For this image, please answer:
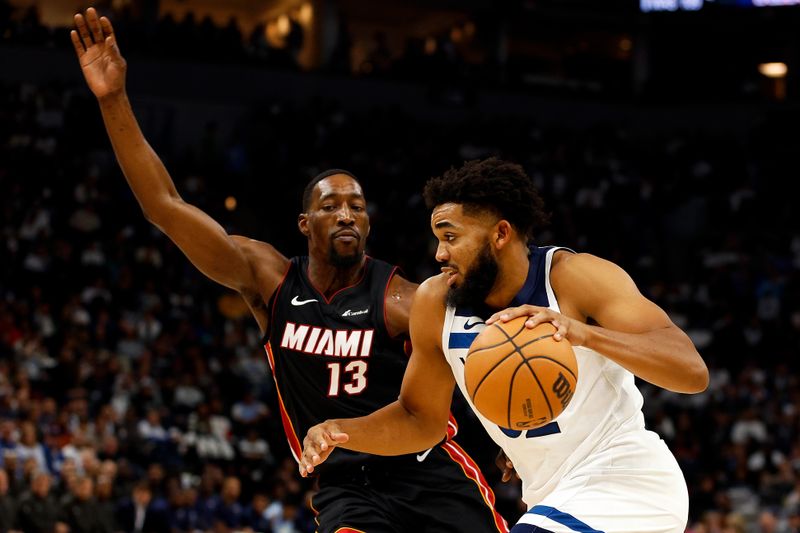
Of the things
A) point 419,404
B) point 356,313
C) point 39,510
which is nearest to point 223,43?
point 39,510

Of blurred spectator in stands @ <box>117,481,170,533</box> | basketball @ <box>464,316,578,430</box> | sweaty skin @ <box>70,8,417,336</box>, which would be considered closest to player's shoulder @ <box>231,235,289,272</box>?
sweaty skin @ <box>70,8,417,336</box>

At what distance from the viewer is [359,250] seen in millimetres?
5141

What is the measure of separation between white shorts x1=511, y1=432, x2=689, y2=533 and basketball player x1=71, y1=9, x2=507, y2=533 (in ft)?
2.84

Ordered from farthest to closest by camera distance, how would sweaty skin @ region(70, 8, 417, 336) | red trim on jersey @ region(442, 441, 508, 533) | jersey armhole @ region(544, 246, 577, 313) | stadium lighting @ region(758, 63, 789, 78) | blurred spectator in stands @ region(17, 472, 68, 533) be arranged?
stadium lighting @ region(758, 63, 789, 78) < blurred spectator in stands @ region(17, 472, 68, 533) < sweaty skin @ region(70, 8, 417, 336) < red trim on jersey @ region(442, 441, 508, 533) < jersey armhole @ region(544, 246, 577, 313)

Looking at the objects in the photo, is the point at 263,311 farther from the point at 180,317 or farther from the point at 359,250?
the point at 180,317

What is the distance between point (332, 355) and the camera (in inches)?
192

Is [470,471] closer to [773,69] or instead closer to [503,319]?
[503,319]

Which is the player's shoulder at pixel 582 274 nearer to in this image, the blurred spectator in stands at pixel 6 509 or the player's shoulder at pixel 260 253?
the player's shoulder at pixel 260 253

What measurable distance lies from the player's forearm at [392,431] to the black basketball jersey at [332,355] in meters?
0.31

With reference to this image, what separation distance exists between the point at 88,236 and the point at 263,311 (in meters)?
11.4

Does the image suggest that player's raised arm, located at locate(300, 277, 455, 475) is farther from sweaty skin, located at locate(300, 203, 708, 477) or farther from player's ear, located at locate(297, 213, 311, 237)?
player's ear, located at locate(297, 213, 311, 237)

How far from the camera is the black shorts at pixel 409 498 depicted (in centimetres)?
459

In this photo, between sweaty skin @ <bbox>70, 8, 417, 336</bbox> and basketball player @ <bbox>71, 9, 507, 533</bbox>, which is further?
sweaty skin @ <bbox>70, 8, 417, 336</bbox>

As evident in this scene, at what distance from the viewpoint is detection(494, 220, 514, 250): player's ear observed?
4.10 metres
